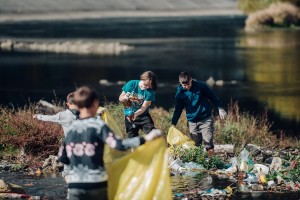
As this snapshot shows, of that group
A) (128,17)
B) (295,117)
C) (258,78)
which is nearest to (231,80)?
(258,78)

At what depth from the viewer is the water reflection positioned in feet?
109

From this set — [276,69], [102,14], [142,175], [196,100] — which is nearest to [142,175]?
[142,175]

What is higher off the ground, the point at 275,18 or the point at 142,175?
the point at 142,175

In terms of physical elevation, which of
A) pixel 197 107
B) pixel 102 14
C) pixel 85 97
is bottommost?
pixel 102 14

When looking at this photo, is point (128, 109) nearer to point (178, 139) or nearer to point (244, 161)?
point (178, 139)

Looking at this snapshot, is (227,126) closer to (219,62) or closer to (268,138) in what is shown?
(268,138)

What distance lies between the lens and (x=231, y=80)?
43125 millimetres

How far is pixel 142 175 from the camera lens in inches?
337

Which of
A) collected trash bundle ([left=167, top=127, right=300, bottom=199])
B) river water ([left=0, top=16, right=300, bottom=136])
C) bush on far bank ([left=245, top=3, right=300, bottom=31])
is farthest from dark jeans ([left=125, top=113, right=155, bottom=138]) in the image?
bush on far bank ([left=245, top=3, right=300, bottom=31])

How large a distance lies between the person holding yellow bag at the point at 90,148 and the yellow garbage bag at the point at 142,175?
0.36m

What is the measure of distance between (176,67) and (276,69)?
6289 millimetres

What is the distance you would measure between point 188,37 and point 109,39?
24.6ft

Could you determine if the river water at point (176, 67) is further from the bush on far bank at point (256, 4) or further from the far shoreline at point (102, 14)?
the far shoreline at point (102, 14)

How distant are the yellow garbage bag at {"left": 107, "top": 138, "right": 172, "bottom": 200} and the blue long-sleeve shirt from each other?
5366mm
